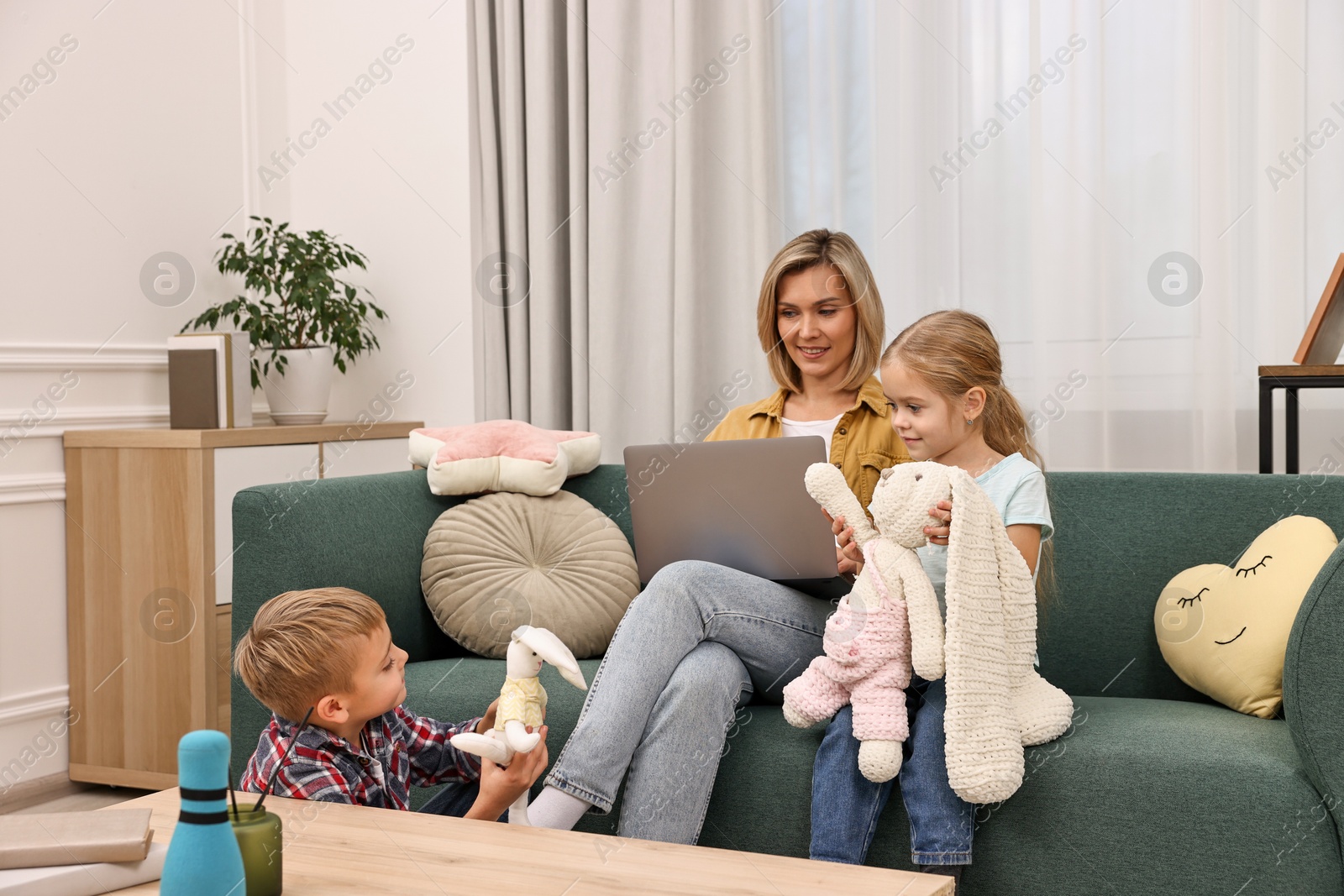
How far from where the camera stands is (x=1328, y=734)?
4.23 ft

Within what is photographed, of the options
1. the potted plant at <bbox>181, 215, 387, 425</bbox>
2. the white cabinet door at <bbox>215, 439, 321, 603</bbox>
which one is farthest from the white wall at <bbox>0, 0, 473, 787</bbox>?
the white cabinet door at <bbox>215, 439, 321, 603</bbox>

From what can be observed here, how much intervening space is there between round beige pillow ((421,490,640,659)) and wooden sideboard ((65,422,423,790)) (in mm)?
716

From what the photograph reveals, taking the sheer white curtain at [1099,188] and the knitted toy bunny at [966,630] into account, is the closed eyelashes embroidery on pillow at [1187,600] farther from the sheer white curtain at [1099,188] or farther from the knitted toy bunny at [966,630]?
the sheer white curtain at [1099,188]

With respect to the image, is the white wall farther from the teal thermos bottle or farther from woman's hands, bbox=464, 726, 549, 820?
the teal thermos bottle

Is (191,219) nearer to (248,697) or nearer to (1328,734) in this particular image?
(248,697)

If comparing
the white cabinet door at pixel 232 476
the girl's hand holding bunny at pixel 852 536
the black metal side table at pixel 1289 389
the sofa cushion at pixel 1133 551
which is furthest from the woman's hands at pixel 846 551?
the white cabinet door at pixel 232 476

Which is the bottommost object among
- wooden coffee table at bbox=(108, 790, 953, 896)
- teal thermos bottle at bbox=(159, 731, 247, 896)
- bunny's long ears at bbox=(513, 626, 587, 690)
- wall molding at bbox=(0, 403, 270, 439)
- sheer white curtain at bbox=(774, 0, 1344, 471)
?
wooden coffee table at bbox=(108, 790, 953, 896)

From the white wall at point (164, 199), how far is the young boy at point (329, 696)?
5.27 feet

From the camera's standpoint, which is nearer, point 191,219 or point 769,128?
point 769,128

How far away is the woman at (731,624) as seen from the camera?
1427 mm

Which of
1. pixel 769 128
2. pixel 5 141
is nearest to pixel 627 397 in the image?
pixel 769 128

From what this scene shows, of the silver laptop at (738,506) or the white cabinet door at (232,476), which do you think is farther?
the white cabinet door at (232,476)

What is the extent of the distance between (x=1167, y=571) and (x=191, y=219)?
8.08ft

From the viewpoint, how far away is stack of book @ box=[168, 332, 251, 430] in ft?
8.56
